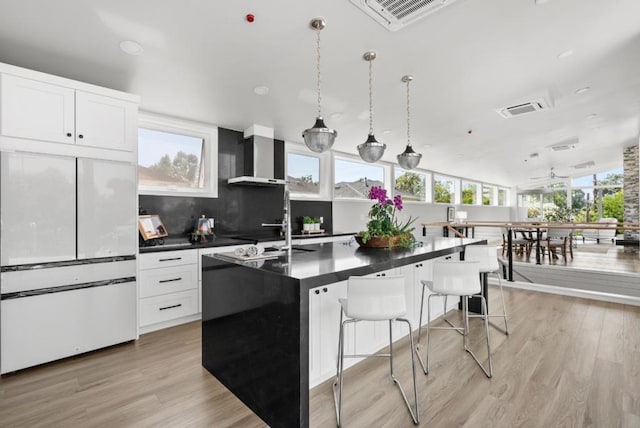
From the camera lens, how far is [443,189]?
9070 mm

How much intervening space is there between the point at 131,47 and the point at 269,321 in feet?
8.13

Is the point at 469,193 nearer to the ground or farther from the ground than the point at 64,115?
nearer to the ground

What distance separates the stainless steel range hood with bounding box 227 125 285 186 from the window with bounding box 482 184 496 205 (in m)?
10.0

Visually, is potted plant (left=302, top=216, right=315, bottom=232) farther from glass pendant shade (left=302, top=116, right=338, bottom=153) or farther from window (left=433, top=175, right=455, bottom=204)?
window (left=433, top=175, right=455, bottom=204)

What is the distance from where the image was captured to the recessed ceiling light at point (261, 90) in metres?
3.47

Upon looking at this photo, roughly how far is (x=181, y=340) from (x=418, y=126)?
4549 millimetres

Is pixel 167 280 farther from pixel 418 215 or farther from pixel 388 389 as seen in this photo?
pixel 418 215

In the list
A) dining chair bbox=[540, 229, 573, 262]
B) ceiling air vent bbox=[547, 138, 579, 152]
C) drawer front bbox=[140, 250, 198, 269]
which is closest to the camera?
drawer front bbox=[140, 250, 198, 269]

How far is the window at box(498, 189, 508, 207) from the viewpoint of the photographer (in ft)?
43.2

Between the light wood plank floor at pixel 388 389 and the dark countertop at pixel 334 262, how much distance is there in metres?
0.83

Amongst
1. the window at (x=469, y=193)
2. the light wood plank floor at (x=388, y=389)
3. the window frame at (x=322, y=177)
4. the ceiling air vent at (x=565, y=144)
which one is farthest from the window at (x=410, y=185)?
the light wood plank floor at (x=388, y=389)

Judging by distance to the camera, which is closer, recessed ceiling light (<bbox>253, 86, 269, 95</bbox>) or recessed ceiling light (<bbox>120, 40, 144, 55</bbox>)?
recessed ceiling light (<bbox>120, 40, 144, 55</bbox>)

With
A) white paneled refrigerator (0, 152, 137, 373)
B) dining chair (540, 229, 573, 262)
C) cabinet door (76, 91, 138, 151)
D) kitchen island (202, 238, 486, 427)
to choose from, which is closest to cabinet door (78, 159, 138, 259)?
white paneled refrigerator (0, 152, 137, 373)

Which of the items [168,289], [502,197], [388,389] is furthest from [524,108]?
[502,197]
